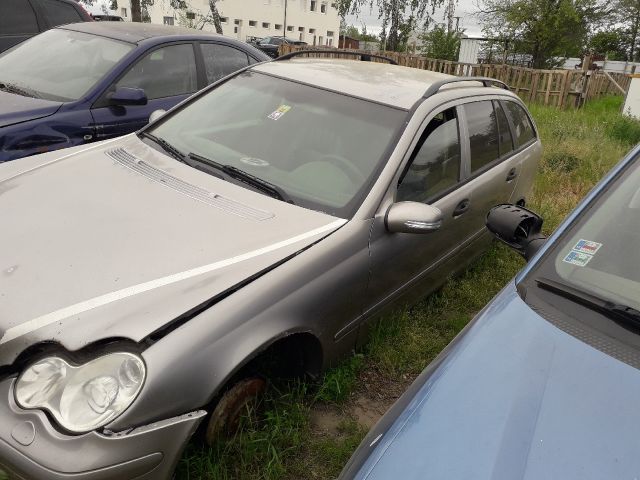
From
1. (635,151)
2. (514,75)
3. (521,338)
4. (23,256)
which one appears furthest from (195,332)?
(514,75)

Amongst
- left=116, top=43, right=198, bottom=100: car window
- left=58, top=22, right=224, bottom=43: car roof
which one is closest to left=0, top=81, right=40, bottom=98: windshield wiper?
left=116, top=43, right=198, bottom=100: car window

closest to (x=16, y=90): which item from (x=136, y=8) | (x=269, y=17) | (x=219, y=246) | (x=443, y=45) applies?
(x=219, y=246)

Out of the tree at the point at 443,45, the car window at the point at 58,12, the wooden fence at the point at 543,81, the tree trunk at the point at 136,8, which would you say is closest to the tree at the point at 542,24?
the tree at the point at 443,45

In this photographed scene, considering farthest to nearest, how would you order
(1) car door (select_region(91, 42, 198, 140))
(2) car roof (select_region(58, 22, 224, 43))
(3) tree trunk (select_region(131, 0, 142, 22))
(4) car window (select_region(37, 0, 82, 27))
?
1. (3) tree trunk (select_region(131, 0, 142, 22))
2. (4) car window (select_region(37, 0, 82, 27))
3. (2) car roof (select_region(58, 22, 224, 43))
4. (1) car door (select_region(91, 42, 198, 140))

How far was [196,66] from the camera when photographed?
16.7ft

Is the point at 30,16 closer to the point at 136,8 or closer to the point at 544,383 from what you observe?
the point at 544,383

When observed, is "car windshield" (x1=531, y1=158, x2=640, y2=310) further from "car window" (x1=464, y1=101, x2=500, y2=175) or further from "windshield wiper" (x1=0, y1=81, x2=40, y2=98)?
"windshield wiper" (x1=0, y1=81, x2=40, y2=98)

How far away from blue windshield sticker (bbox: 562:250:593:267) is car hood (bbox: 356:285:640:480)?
1.10 ft

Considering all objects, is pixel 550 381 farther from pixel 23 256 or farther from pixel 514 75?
pixel 514 75

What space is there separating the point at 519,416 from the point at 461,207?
205cm

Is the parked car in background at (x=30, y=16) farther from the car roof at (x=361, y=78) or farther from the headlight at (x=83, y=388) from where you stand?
the headlight at (x=83, y=388)

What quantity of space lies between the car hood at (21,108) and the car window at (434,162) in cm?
271

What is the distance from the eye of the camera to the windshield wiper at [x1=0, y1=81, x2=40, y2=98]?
418 cm

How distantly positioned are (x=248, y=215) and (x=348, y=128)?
2.78ft
